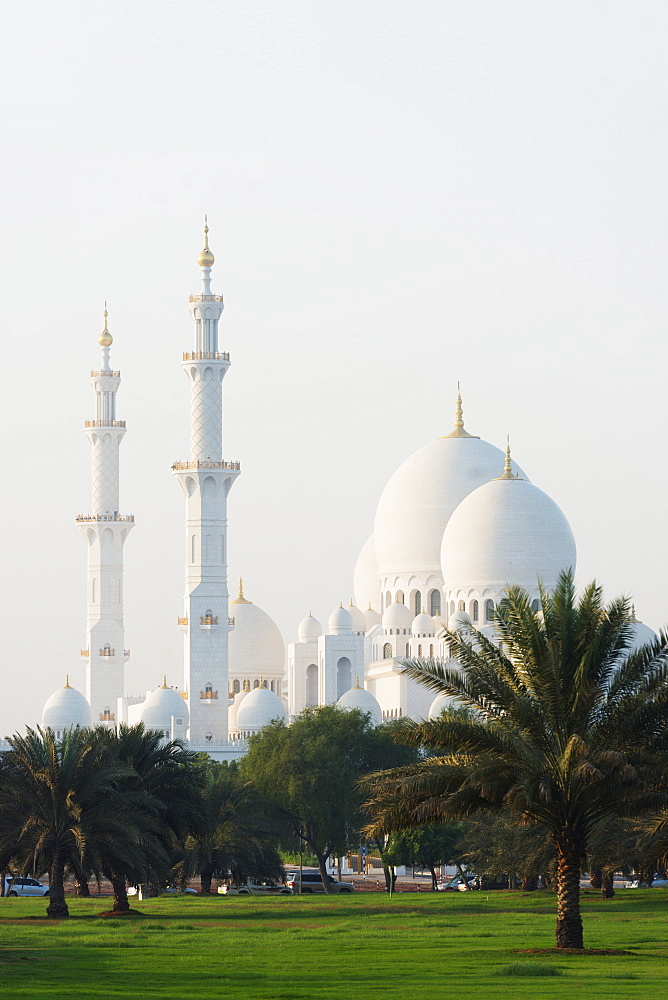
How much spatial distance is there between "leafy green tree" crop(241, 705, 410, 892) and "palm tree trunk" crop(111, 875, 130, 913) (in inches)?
628

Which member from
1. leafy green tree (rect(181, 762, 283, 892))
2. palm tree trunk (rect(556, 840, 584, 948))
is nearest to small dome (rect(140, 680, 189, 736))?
leafy green tree (rect(181, 762, 283, 892))

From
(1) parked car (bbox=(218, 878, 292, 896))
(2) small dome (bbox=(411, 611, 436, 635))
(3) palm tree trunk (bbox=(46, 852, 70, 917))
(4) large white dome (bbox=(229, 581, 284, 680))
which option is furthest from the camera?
(4) large white dome (bbox=(229, 581, 284, 680))

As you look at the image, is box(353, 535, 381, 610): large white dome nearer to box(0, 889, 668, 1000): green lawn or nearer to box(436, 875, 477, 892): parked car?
box(436, 875, 477, 892): parked car

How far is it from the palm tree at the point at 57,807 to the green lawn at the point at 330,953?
3.72 feet

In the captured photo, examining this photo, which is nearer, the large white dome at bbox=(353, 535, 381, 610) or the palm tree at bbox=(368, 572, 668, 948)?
the palm tree at bbox=(368, 572, 668, 948)

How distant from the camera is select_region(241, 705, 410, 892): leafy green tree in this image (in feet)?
161

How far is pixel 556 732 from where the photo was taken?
22844 millimetres

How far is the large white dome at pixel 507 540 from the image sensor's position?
76312mm

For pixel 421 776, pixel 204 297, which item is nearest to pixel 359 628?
pixel 204 297

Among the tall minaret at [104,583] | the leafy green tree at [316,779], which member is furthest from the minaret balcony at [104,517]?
the leafy green tree at [316,779]

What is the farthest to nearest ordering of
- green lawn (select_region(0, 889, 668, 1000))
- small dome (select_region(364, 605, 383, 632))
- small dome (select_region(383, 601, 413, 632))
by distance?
small dome (select_region(364, 605, 383, 632)) < small dome (select_region(383, 601, 413, 632)) < green lawn (select_region(0, 889, 668, 1000))

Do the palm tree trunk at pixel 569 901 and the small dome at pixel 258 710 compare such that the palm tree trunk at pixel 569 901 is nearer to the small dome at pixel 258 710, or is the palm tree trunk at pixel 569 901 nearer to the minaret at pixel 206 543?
the minaret at pixel 206 543

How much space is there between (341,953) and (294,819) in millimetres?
27164

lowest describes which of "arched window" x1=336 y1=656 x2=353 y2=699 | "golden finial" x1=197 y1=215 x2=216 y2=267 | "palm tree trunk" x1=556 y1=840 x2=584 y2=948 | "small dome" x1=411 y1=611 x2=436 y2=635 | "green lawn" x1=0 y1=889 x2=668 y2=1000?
"green lawn" x1=0 y1=889 x2=668 y2=1000
